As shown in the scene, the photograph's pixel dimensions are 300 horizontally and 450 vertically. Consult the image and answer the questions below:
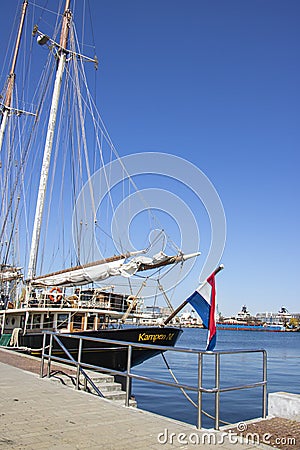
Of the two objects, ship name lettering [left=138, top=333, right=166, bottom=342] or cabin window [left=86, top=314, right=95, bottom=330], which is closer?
ship name lettering [left=138, top=333, right=166, bottom=342]

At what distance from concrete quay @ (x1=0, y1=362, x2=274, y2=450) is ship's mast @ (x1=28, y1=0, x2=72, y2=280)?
46.7 feet

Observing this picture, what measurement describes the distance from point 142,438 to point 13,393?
147 inches

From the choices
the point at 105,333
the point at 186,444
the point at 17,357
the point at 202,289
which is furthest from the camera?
the point at 105,333

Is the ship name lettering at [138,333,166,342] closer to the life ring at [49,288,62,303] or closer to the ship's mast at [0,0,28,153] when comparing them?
the life ring at [49,288,62,303]

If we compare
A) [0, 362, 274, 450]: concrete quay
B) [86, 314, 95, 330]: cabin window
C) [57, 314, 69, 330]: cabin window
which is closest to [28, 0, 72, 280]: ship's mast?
[57, 314, 69, 330]: cabin window

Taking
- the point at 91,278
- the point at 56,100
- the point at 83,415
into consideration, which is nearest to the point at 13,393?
the point at 83,415

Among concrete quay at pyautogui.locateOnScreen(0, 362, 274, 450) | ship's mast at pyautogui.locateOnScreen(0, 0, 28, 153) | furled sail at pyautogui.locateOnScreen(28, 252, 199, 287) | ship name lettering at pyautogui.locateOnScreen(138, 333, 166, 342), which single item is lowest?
concrete quay at pyautogui.locateOnScreen(0, 362, 274, 450)

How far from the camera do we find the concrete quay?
17.2ft

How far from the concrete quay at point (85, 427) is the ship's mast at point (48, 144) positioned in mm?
14241

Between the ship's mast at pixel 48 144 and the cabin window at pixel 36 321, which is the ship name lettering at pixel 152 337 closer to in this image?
the cabin window at pixel 36 321

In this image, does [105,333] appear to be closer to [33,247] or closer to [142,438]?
[33,247]

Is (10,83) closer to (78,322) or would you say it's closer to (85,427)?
(78,322)

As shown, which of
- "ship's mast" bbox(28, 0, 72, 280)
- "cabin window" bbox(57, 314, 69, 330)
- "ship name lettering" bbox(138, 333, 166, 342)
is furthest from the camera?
"ship's mast" bbox(28, 0, 72, 280)

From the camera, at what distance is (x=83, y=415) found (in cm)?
668
